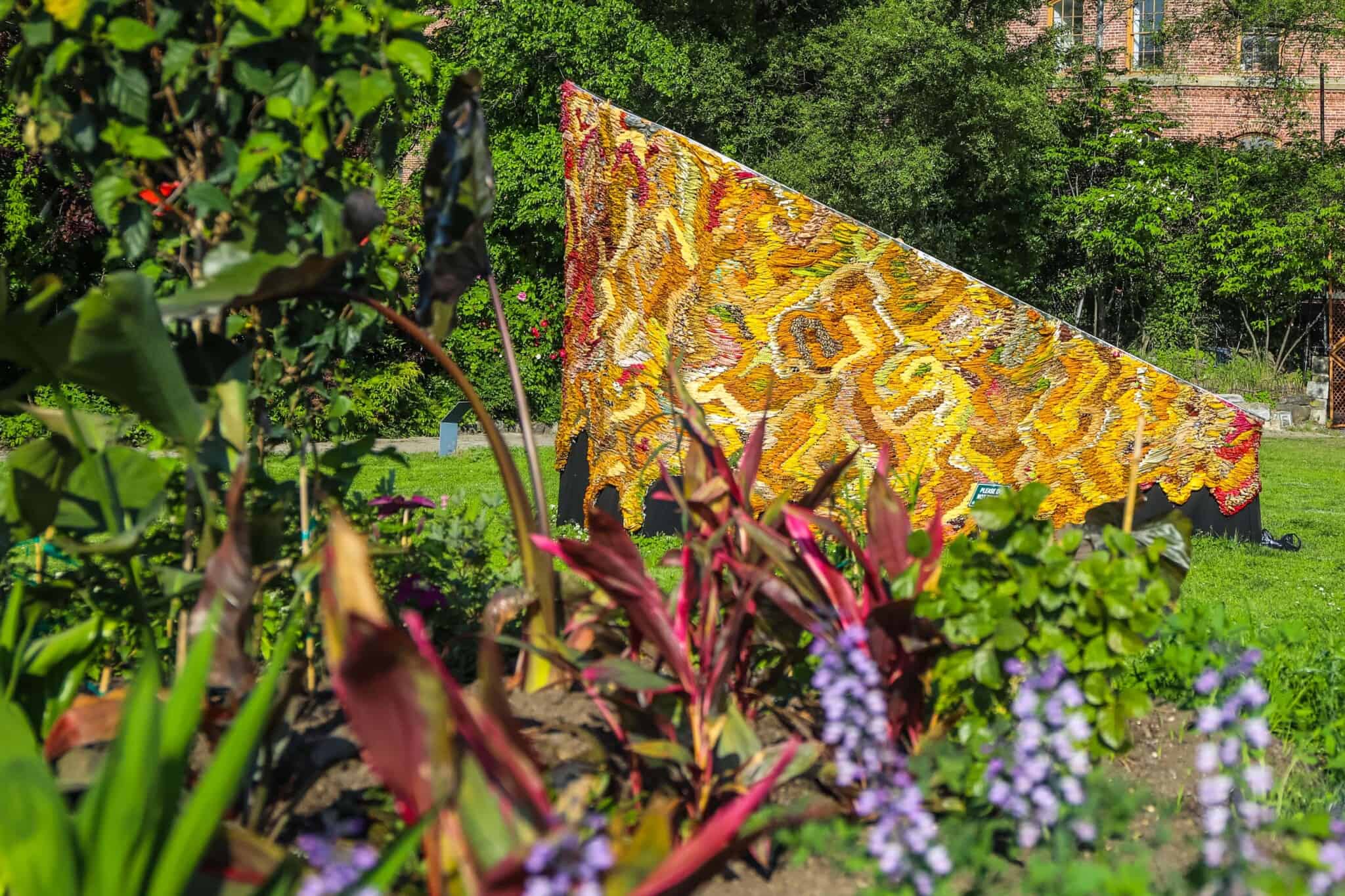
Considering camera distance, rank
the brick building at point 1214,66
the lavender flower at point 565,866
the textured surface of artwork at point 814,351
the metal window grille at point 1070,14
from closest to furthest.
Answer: the lavender flower at point 565,866
the textured surface of artwork at point 814,351
the brick building at point 1214,66
the metal window grille at point 1070,14

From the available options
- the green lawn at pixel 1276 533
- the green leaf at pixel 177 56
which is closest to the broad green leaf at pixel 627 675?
the green leaf at pixel 177 56

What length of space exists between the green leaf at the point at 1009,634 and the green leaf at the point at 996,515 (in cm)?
17

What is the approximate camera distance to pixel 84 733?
1.83m

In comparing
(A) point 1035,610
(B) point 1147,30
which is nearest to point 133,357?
(A) point 1035,610

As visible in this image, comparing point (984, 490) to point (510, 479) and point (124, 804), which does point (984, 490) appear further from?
point (124, 804)

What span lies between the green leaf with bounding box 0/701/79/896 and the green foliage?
1.31m

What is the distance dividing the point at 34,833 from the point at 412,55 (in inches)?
58.5

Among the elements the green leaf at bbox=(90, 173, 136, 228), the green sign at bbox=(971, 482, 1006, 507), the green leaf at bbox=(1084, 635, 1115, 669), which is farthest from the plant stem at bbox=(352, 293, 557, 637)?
the green sign at bbox=(971, 482, 1006, 507)

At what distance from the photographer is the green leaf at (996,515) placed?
2.11 m

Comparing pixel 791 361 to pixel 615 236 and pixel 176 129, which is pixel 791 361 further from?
pixel 176 129

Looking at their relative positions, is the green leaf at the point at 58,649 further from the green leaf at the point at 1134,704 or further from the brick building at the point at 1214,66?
the brick building at the point at 1214,66

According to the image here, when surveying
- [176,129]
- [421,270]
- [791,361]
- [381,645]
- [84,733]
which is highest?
[176,129]

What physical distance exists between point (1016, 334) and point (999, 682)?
12.5 ft

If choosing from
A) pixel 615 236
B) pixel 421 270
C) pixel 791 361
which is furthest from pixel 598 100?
pixel 421 270
